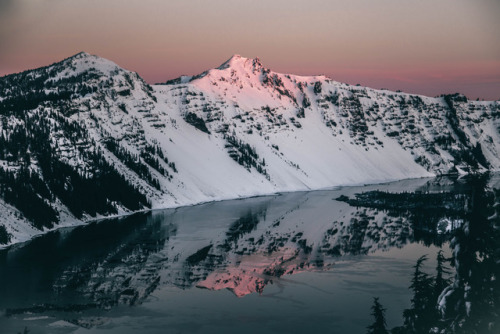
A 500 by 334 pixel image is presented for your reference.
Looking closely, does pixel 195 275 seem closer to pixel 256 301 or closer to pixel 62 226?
pixel 256 301

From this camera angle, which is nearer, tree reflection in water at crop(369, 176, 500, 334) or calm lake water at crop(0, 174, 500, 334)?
tree reflection in water at crop(369, 176, 500, 334)

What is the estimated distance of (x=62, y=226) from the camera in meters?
166

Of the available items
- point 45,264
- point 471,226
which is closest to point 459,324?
point 471,226

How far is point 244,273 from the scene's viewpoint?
11144cm

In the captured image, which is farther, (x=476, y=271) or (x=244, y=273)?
(x=244, y=273)

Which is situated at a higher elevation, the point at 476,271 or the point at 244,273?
the point at 476,271

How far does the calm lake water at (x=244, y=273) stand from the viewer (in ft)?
147

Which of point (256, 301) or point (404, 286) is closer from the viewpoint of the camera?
point (256, 301)

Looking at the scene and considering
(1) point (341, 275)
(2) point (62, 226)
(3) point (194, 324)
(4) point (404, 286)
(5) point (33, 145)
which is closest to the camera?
(3) point (194, 324)

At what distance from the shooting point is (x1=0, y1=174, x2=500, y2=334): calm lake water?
147 ft

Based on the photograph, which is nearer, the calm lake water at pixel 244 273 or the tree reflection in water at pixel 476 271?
the tree reflection in water at pixel 476 271

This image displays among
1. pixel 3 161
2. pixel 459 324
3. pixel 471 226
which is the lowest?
pixel 459 324

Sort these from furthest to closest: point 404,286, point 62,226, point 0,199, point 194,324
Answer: point 62,226 < point 0,199 < point 404,286 < point 194,324

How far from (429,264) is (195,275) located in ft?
139
